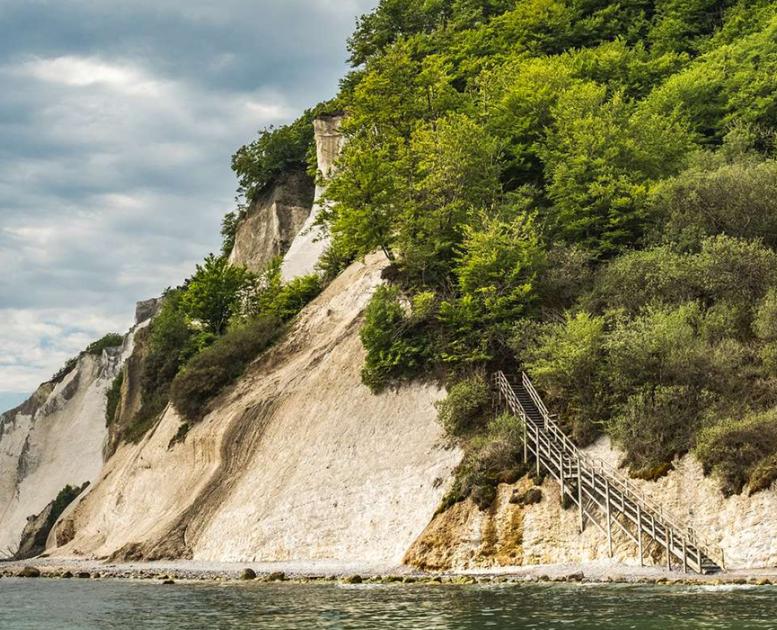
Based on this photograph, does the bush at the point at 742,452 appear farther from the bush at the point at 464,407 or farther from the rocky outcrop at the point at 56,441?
the rocky outcrop at the point at 56,441

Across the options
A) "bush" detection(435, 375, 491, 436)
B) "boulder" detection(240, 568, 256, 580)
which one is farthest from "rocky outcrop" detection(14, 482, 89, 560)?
"bush" detection(435, 375, 491, 436)

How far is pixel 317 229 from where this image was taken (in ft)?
248

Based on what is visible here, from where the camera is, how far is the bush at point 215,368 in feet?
181

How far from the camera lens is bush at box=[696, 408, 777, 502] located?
2911cm

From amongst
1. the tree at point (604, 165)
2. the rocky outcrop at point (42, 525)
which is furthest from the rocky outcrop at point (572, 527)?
the rocky outcrop at point (42, 525)

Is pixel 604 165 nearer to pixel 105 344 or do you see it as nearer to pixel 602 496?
pixel 602 496

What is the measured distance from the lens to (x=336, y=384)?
4747 centimetres

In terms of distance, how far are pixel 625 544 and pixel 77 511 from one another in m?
43.2

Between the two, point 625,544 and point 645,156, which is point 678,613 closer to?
point 625,544

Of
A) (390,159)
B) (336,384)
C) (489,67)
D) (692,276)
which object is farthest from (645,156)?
(489,67)

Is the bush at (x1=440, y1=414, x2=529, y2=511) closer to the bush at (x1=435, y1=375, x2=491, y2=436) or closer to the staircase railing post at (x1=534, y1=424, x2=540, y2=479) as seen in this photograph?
the staircase railing post at (x1=534, y1=424, x2=540, y2=479)

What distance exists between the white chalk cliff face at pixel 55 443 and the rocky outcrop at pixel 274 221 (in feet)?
47.9

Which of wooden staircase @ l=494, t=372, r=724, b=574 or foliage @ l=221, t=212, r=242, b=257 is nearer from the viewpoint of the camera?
wooden staircase @ l=494, t=372, r=724, b=574

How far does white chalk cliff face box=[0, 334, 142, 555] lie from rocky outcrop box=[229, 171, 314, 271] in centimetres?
1459
